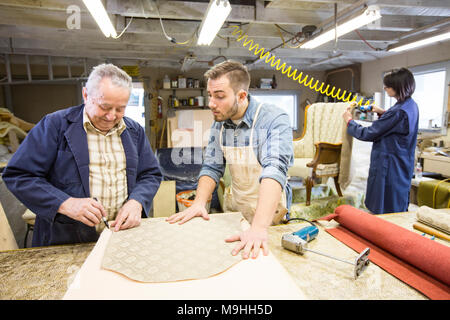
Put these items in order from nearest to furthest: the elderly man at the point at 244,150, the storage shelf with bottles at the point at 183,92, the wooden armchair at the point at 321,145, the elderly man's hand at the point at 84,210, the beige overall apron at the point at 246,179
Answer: the elderly man's hand at the point at 84,210 → the elderly man at the point at 244,150 → the beige overall apron at the point at 246,179 → the wooden armchair at the point at 321,145 → the storage shelf with bottles at the point at 183,92

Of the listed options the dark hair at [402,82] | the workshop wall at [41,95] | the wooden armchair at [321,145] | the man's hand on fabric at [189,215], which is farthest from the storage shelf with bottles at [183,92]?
the man's hand on fabric at [189,215]

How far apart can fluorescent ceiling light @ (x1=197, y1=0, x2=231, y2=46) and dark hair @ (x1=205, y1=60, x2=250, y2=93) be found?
1.25 meters

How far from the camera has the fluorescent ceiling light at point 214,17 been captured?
8.00ft

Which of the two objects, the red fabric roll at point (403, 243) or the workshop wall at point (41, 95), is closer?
the red fabric roll at point (403, 243)

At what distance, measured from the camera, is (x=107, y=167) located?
131 centimetres

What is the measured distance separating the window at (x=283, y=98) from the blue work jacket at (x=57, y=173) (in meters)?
6.93

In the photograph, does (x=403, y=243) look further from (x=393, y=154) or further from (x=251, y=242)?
(x=393, y=154)

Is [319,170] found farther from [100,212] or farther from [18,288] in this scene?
[18,288]

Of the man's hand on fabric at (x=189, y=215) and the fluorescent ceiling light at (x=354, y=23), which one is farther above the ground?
the fluorescent ceiling light at (x=354, y=23)

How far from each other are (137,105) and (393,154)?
21.9 ft

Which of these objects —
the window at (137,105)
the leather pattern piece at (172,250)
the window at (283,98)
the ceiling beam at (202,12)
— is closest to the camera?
the leather pattern piece at (172,250)

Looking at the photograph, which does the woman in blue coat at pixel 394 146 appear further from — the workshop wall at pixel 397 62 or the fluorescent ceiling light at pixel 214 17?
the workshop wall at pixel 397 62

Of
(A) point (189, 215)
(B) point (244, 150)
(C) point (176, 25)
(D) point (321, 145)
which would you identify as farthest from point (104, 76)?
(C) point (176, 25)

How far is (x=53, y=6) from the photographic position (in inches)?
119
